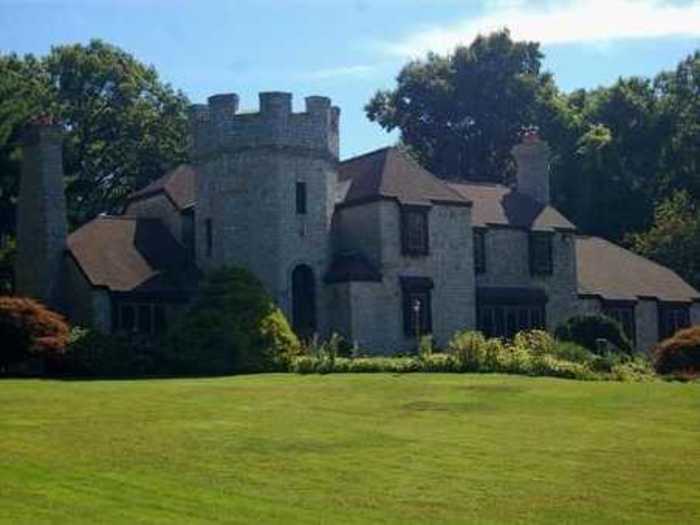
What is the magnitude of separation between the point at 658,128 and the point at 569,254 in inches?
949

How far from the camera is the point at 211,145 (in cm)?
4631

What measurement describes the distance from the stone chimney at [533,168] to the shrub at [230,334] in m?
20.8

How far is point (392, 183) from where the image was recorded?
47812 mm

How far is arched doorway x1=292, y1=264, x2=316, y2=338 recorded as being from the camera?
4588cm

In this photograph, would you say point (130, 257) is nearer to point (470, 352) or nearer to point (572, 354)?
point (470, 352)

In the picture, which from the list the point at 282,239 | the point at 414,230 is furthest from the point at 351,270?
the point at 414,230

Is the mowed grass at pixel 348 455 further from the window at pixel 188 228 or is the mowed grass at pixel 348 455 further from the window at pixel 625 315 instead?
the window at pixel 625 315

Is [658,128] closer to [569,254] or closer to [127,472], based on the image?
[569,254]

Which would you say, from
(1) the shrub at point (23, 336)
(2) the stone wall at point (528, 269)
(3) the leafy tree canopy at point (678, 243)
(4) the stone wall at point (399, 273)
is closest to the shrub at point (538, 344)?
(4) the stone wall at point (399, 273)

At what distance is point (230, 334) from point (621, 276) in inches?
1003

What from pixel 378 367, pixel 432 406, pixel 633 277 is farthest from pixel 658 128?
pixel 432 406

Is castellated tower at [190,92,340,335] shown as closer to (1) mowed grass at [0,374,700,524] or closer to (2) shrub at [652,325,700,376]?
(2) shrub at [652,325,700,376]

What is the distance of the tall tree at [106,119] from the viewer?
6725 centimetres

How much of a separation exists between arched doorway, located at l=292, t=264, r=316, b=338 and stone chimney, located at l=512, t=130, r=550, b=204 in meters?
16.0
